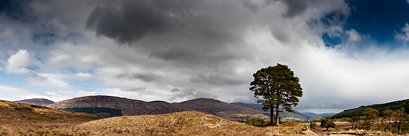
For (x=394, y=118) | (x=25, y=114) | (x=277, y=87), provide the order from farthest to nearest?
(x=394, y=118), (x=25, y=114), (x=277, y=87)

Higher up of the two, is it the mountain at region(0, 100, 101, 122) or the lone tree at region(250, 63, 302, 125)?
the lone tree at region(250, 63, 302, 125)

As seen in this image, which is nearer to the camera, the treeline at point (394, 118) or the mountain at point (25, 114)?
the mountain at point (25, 114)

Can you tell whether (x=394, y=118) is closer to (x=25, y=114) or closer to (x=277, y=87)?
(x=277, y=87)

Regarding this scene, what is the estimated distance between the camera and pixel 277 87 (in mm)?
42188

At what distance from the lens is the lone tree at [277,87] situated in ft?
137

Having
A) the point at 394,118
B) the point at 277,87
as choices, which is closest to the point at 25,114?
the point at 277,87

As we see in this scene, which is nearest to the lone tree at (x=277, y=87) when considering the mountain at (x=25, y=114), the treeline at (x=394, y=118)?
the treeline at (x=394, y=118)

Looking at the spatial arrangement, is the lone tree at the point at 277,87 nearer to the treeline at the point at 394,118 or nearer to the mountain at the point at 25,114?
the treeline at the point at 394,118

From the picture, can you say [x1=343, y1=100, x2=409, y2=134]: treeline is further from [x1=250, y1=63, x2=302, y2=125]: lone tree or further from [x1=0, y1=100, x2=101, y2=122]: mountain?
[x1=0, y1=100, x2=101, y2=122]: mountain

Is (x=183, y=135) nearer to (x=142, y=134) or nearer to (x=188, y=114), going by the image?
(x=142, y=134)

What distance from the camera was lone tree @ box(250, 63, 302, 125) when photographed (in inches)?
1641

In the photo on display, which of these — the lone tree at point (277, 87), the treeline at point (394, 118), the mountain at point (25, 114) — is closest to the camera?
the lone tree at point (277, 87)

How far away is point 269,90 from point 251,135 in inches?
1071

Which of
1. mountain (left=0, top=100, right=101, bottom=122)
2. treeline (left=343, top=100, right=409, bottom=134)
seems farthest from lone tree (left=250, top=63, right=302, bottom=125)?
mountain (left=0, top=100, right=101, bottom=122)
